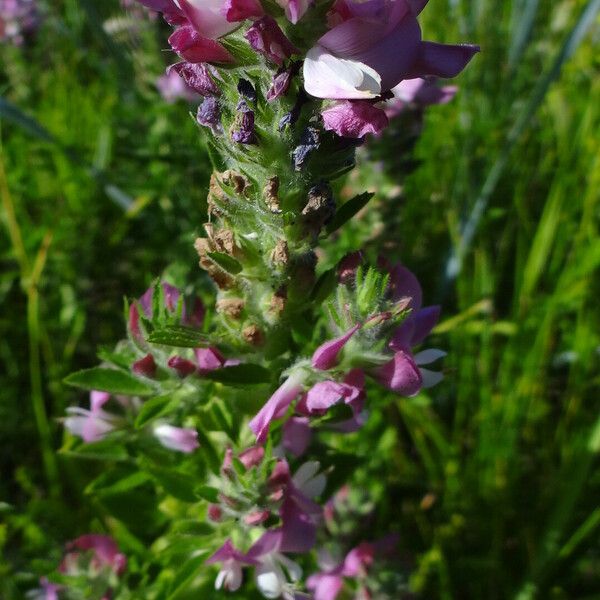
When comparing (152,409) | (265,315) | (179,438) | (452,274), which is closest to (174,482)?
(179,438)

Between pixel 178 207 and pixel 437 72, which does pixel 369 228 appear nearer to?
pixel 178 207

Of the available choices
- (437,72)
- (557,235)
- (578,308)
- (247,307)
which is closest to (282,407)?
(247,307)

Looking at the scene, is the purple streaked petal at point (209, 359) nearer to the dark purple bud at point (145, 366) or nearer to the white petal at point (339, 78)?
the dark purple bud at point (145, 366)

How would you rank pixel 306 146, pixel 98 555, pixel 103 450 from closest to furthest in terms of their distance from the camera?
1. pixel 306 146
2. pixel 103 450
3. pixel 98 555

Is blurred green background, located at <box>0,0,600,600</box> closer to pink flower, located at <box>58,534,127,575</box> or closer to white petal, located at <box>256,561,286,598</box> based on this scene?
pink flower, located at <box>58,534,127,575</box>

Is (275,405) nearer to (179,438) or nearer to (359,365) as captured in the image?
(359,365)

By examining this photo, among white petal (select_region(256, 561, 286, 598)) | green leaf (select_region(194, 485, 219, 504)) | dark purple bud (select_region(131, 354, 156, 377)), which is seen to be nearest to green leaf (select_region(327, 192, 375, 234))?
dark purple bud (select_region(131, 354, 156, 377))

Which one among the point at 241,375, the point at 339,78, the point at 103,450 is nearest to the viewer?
the point at 339,78
